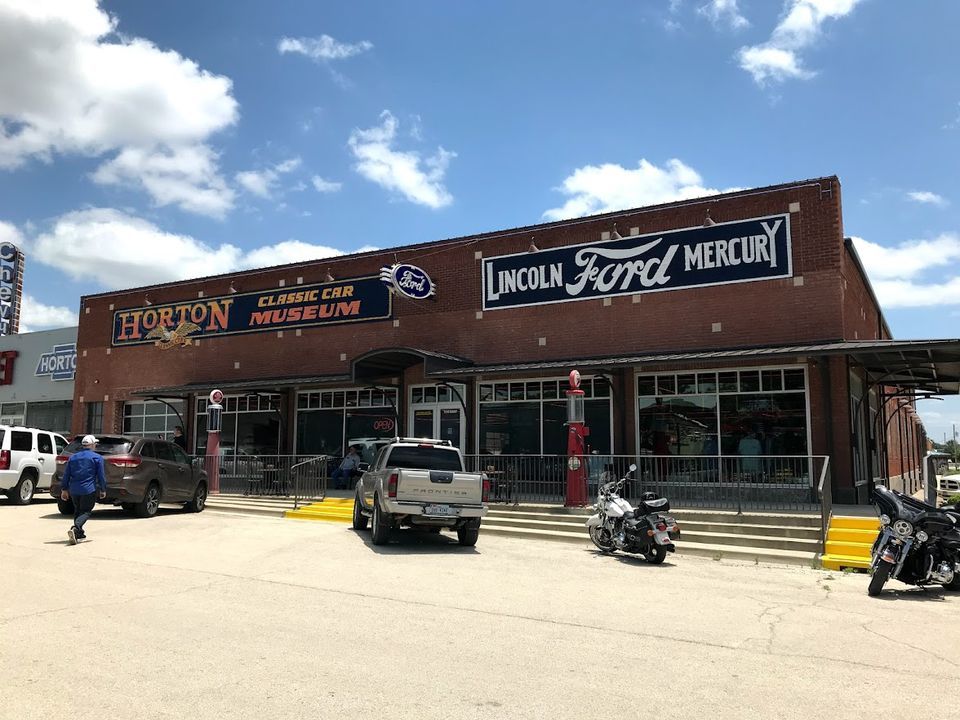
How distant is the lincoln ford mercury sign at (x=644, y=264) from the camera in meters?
17.7

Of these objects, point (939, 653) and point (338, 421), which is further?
point (338, 421)

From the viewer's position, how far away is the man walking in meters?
12.3

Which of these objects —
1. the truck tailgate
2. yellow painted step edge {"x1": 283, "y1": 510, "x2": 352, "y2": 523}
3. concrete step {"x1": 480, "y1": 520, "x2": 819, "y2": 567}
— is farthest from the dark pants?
concrete step {"x1": 480, "y1": 520, "x2": 819, "y2": 567}

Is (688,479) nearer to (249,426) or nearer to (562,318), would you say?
(562,318)

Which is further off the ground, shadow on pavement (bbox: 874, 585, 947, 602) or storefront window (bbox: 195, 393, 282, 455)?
storefront window (bbox: 195, 393, 282, 455)

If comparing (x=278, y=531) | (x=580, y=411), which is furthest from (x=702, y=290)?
(x=278, y=531)

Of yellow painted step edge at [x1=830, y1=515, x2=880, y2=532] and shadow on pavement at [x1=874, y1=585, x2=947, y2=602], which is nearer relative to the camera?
shadow on pavement at [x1=874, y1=585, x2=947, y2=602]

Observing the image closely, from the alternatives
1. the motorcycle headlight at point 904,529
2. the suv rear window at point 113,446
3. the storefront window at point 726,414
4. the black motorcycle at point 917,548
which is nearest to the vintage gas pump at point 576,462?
the storefront window at point 726,414

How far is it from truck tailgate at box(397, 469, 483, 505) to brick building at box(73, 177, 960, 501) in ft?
16.3

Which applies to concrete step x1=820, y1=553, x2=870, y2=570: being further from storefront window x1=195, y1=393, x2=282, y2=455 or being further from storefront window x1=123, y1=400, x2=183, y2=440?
storefront window x1=123, y1=400, x2=183, y2=440

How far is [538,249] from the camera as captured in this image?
20.9 metres

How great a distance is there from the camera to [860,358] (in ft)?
53.3

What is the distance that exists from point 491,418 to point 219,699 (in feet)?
52.9

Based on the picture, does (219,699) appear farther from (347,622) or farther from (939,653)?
(939,653)
